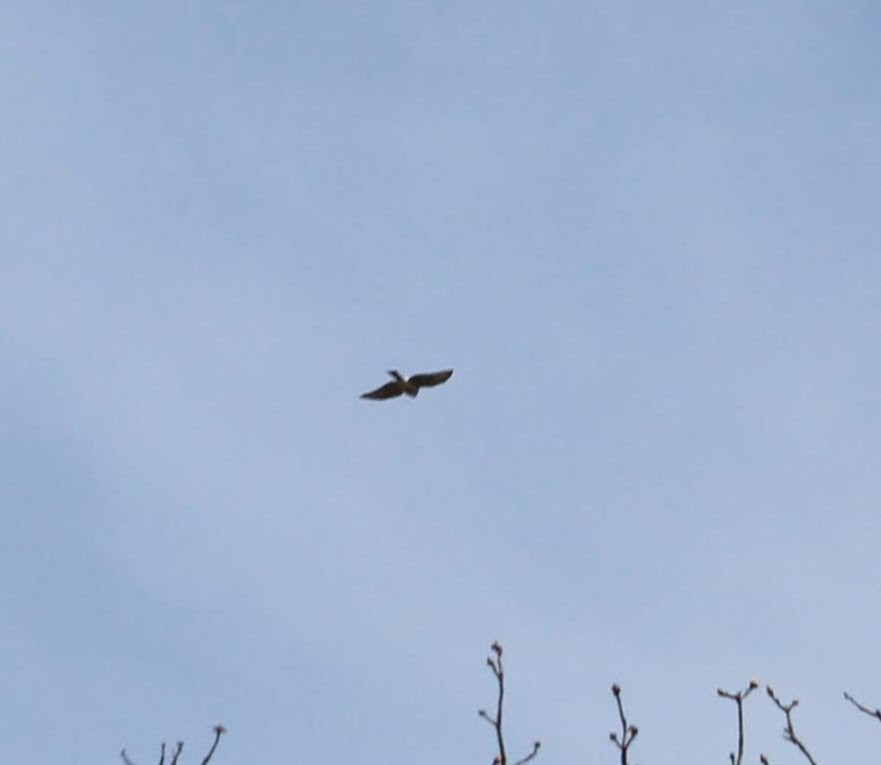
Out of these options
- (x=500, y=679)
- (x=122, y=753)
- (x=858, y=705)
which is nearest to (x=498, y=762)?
(x=500, y=679)

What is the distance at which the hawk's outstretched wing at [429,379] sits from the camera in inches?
739

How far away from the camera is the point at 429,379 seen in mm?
18797

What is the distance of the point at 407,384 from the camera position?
1888cm

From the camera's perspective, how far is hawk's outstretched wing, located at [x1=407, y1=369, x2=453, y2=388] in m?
18.8

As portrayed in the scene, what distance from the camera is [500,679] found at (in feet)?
32.8

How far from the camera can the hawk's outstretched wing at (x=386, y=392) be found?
18922 mm

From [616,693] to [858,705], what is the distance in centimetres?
194

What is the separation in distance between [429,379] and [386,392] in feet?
2.44

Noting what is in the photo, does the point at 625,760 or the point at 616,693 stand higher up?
the point at 616,693

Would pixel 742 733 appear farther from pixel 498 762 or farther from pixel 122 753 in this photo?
pixel 122 753

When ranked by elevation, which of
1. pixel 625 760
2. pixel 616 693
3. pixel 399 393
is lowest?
pixel 625 760

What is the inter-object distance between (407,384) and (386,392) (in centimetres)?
40

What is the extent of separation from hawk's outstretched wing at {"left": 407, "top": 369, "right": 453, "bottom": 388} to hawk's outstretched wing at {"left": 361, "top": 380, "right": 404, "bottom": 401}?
218 millimetres

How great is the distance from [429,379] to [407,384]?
35 cm
